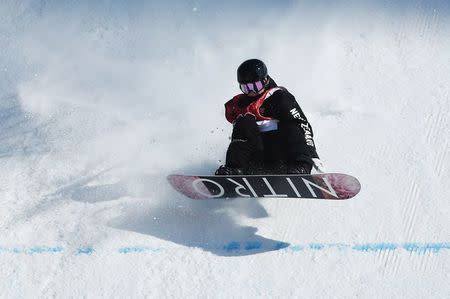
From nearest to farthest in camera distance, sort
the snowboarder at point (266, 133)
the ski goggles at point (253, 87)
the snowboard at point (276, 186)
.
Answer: the snowboard at point (276, 186), the snowboarder at point (266, 133), the ski goggles at point (253, 87)

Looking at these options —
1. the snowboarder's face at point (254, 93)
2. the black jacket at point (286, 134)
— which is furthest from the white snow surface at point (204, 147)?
the snowboarder's face at point (254, 93)

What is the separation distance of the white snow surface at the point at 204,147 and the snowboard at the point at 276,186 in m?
0.20

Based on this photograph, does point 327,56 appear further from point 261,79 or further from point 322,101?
point 261,79

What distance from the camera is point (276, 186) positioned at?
377cm

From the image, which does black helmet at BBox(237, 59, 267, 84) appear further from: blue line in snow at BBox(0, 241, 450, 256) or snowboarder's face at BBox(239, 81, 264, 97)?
blue line in snow at BBox(0, 241, 450, 256)

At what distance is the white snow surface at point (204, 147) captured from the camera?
12.1ft

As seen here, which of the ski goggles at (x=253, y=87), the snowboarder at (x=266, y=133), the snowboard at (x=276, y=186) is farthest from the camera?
the ski goggles at (x=253, y=87)

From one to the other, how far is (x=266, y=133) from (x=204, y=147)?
671 millimetres

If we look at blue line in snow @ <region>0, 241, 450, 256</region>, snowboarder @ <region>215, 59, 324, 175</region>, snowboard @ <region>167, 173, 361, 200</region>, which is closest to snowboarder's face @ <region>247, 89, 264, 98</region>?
snowboarder @ <region>215, 59, 324, 175</region>

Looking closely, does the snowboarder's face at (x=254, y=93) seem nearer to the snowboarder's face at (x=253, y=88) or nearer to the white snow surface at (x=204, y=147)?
the snowboarder's face at (x=253, y=88)

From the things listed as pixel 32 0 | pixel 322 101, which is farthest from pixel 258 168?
pixel 32 0

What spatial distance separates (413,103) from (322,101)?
2.23 ft

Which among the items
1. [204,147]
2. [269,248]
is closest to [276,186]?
[269,248]

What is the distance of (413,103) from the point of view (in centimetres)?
474
